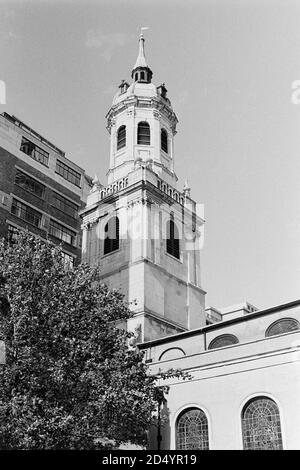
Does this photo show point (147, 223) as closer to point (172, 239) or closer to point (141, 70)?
point (172, 239)

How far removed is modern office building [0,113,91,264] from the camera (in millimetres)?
42688

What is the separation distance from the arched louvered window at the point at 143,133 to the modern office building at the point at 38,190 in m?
6.31

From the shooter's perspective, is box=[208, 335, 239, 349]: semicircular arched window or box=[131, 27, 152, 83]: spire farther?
box=[131, 27, 152, 83]: spire

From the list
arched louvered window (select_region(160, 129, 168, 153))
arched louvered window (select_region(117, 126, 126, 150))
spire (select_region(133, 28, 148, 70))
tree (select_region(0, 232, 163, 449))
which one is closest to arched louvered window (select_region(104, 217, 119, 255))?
arched louvered window (select_region(117, 126, 126, 150))

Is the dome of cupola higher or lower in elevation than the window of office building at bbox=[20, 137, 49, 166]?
higher

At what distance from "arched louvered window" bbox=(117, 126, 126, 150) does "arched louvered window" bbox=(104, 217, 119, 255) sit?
27.5ft

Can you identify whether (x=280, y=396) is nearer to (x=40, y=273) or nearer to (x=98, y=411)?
(x=98, y=411)

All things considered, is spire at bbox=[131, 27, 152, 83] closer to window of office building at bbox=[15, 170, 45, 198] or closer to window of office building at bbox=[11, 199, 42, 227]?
window of office building at bbox=[15, 170, 45, 198]

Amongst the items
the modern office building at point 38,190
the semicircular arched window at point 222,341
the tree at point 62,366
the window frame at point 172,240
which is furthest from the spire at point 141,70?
the tree at point 62,366

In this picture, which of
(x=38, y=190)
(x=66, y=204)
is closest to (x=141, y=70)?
(x=66, y=204)

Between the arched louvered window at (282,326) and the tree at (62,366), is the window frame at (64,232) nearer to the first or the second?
the tree at (62,366)

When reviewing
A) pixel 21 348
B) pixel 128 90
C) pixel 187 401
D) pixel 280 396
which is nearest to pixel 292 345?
pixel 280 396

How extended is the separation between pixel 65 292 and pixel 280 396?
10391 mm
